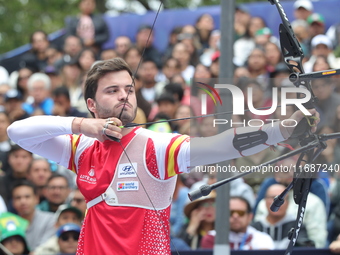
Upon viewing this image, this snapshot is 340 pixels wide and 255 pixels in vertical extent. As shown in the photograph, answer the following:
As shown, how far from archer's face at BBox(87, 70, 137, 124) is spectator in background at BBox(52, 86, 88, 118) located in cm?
489

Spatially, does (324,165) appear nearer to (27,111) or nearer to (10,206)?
(10,206)

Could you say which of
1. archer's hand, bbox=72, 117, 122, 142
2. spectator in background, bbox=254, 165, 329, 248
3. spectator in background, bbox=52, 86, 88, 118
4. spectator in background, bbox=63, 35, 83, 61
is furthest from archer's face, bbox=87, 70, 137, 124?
spectator in background, bbox=63, 35, 83, 61

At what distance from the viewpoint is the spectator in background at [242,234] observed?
5148mm

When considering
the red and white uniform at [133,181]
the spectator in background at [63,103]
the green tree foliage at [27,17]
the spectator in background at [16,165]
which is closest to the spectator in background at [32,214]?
the spectator in background at [16,165]

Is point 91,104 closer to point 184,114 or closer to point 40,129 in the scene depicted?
point 40,129

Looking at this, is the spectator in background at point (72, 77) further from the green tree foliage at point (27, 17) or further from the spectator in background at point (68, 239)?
the green tree foliage at point (27, 17)

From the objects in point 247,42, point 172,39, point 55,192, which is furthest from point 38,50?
point 55,192

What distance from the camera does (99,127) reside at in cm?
329

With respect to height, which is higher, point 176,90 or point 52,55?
point 52,55

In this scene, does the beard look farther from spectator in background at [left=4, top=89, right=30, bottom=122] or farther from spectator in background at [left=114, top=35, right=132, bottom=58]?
spectator in background at [left=114, top=35, right=132, bottom=58]

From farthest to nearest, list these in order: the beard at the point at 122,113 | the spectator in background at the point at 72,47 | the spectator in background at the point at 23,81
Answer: the spectator in background at the point at 72,47 → the spectator in background at the point at 23,81 → the beard at the point at 122,113

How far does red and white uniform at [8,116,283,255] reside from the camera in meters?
3.24

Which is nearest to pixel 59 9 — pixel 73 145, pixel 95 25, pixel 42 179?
pixel 95 25

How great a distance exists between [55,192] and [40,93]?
9.26 ft
